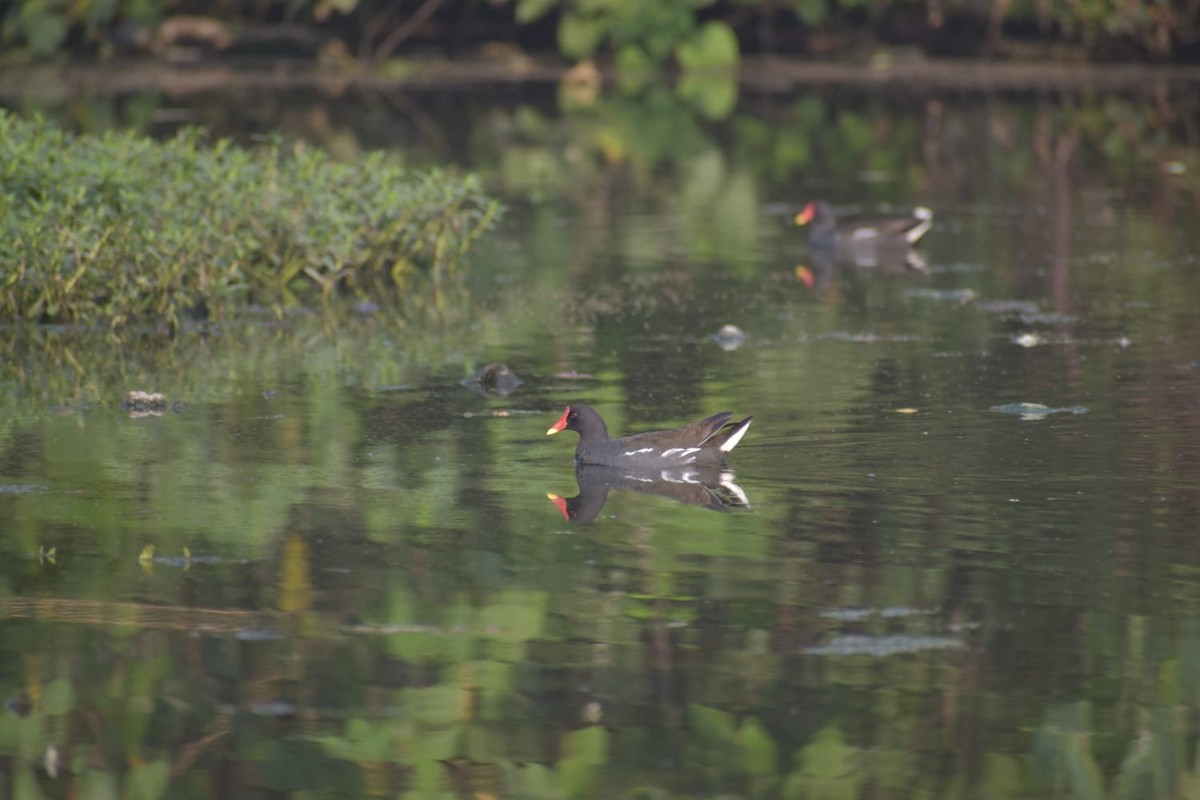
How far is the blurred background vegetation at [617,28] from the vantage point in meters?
37.2

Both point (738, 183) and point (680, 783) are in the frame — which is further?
point (738, 183)

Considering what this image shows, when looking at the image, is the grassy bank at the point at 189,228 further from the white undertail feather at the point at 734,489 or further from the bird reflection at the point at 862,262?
the white undertail feather at the point at 734,489

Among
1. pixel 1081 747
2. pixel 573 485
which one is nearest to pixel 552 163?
pixel 573 485

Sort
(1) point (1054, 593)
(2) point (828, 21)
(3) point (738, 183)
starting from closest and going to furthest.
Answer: (1) point (1054, 593), (3) point (738, 183), (2) point (828, 21)

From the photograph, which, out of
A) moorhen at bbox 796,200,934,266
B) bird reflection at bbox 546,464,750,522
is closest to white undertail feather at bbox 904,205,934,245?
moorhen at bbox 796,200,934,266

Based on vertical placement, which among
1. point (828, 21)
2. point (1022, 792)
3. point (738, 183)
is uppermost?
point (828, 21)

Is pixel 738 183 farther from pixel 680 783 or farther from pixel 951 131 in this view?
pixel 680 783

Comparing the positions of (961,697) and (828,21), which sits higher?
(828,21)

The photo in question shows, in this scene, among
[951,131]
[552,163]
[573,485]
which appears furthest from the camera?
[951,131]

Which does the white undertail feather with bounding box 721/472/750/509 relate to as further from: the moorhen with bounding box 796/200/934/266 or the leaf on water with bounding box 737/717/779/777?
the moorhen with bounding box 796/200/934/266

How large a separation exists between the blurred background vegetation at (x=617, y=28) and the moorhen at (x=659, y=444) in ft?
91.3

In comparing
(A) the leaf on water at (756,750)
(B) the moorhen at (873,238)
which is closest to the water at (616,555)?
(A) the leaf on water at (756,750)

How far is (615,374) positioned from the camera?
12.5 metres

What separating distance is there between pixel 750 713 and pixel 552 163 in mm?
18563
